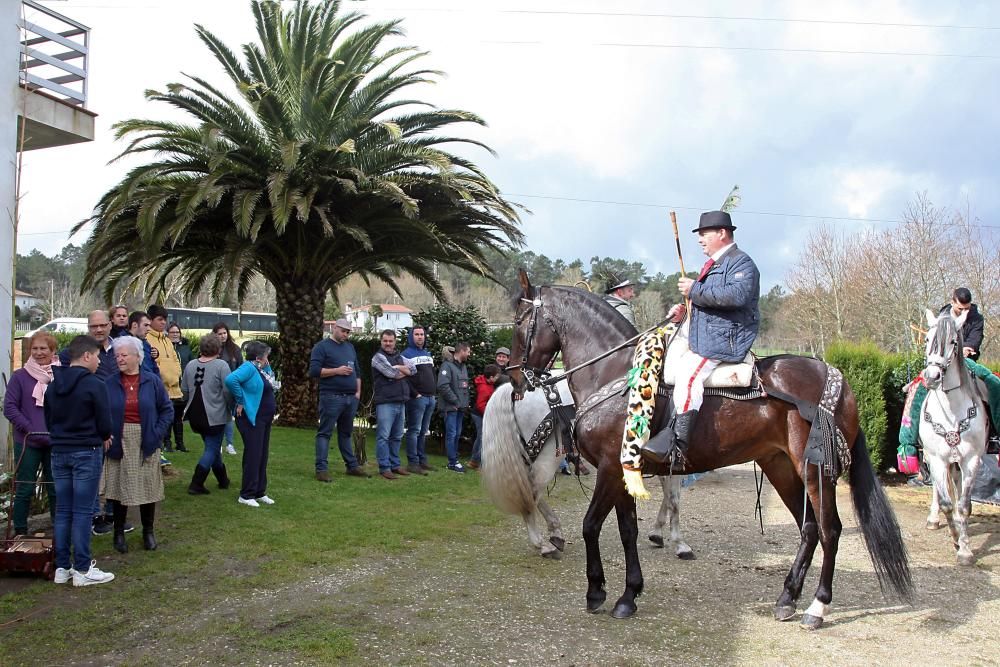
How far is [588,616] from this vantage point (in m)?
5.02

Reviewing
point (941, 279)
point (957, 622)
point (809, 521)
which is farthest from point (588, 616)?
point (941, 279)

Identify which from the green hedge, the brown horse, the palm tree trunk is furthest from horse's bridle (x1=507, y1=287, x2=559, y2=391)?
the palm tree trunk

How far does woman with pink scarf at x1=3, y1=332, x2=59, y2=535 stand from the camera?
576 centimetres

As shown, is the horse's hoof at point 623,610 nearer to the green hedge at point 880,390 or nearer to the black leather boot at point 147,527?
the black leather boot at point 147,527

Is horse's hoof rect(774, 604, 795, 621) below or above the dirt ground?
above

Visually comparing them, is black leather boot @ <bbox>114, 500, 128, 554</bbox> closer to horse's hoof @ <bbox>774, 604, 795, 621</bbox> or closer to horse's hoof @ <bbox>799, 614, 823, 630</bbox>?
Result: horse's hoof @ <bbox>774, 604, 795, 621</bbox>

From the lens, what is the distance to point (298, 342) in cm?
1376

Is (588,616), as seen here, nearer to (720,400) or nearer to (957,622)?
(720,400)

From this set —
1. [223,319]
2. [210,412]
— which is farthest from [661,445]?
[223,319]

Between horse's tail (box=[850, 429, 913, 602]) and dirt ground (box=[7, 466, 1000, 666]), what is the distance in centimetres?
31

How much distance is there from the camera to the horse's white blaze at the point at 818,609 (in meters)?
4.86

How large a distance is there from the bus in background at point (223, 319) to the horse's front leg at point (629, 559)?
35.8 metres

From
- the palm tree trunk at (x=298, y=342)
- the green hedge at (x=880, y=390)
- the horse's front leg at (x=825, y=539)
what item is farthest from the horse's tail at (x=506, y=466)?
the palm tree trunk at (x=298, y=342)

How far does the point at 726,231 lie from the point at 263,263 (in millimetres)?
10595
